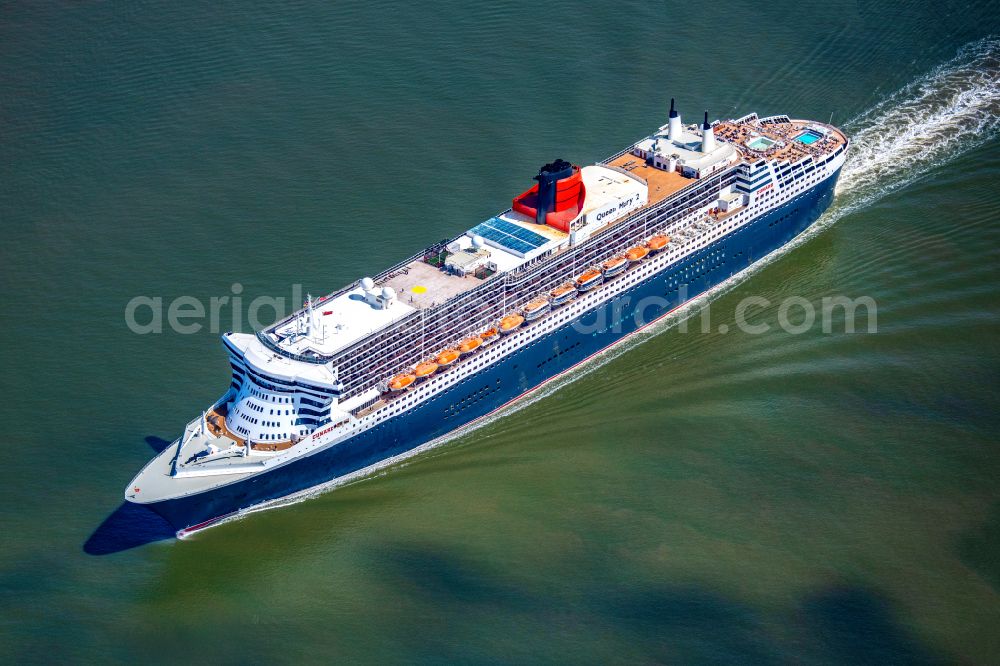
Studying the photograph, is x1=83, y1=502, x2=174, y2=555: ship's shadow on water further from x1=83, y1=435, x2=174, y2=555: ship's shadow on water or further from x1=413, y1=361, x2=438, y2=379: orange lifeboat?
x1=413, y1=361, x2=438, y2=379: orange lifeboat

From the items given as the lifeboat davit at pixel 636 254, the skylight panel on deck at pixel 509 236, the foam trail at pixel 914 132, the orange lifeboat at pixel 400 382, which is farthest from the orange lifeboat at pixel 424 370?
the foam trail at pixel 914 132

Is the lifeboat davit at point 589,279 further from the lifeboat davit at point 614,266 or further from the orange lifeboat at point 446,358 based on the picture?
the orange lifeboat at point 446,358

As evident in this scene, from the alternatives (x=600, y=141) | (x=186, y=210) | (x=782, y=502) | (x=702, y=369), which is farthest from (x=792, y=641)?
(x=186, y=210)

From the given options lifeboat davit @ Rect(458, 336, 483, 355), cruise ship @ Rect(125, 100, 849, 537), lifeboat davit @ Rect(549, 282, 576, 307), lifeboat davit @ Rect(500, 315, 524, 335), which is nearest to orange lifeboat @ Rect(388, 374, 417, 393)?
cruise ship @ Rect(125, 100, 849, 537)

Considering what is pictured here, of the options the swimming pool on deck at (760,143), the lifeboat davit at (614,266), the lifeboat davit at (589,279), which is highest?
the swimming pool on deck at (760,143)

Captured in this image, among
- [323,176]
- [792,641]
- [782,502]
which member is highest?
[323,176]

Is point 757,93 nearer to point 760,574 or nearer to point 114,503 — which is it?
point 760,574
